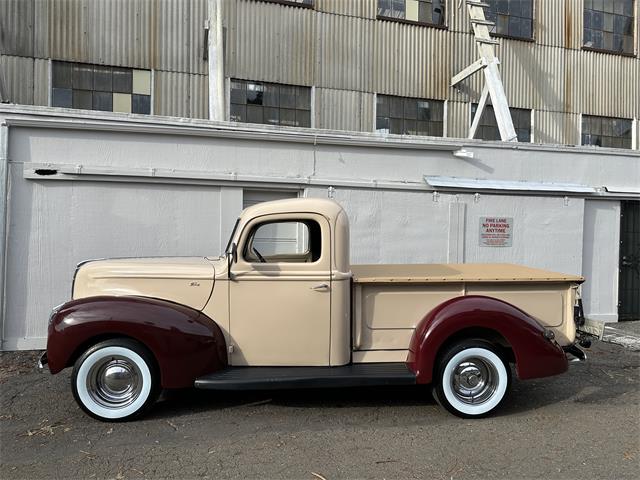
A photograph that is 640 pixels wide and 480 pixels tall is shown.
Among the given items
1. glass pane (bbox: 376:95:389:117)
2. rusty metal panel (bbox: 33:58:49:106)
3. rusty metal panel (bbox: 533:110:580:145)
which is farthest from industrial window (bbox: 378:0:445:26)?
rusty metal panel (bbox: 33:58:49:106)

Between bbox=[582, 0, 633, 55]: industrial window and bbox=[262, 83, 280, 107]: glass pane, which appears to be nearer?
bbox=[262, 83, 280, 107]: glass pane

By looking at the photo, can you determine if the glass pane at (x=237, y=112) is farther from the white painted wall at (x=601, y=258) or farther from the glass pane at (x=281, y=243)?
the white painted wall at (x=601, y=258)

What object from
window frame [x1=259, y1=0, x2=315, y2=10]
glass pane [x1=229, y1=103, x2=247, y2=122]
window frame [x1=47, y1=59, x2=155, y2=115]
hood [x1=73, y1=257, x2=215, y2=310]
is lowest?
hood [x1=73, y1=257, x2=215, y2=310]

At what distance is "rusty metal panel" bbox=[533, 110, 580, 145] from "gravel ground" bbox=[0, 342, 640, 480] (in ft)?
33.9

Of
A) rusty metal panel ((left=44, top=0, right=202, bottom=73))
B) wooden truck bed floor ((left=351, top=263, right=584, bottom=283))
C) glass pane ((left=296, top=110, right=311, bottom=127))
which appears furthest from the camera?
glass pane ((left=296, top=110, right=311, bottom=127))

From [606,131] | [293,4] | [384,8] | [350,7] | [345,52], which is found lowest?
[606,131]

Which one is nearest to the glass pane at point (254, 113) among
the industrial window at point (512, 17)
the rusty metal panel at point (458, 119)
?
the rusty metal panel at point (458, 119)

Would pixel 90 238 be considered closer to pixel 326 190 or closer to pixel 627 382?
pixel 326 190

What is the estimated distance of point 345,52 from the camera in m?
12.4

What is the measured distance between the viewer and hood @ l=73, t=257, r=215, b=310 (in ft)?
14.9

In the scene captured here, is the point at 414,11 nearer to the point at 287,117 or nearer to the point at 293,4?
the point at 293,4

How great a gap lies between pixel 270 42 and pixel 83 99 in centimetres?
437

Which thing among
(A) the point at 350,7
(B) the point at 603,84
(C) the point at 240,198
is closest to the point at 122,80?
(A) the point at 350,7

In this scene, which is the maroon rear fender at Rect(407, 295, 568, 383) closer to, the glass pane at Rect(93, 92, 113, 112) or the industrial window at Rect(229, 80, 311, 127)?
the industrial window at Rect(229, 80, 311, 127)
